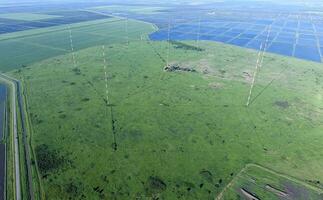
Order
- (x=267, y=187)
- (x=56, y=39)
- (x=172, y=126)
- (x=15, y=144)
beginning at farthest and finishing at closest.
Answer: (x=56, y=39), (x=172, y=126), (x=15, y=144), (x=267, y=187)

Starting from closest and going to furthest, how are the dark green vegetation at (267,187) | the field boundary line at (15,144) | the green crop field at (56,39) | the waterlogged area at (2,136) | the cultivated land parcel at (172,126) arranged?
1. the dark green vegetation at (267,187)
2. the field boundary line at (15,144)
3. the waterlogged area at (2,136)
4. the cultivated land parcel at (172,126)
5. the green crop field at (56,39)

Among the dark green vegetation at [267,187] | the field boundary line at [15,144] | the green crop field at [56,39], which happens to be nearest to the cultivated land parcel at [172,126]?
the dark green vegetation at [267,187]

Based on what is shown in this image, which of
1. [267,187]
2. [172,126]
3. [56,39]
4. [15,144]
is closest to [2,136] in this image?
[15,144]

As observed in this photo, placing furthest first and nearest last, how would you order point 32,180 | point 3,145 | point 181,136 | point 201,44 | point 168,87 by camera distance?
point 201,44 → point 168,87 → point 181,136 → point 3,145 → point 32,180

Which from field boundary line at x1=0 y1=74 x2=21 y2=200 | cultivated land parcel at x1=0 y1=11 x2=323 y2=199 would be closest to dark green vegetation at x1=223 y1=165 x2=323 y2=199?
cultivated land parcel at x1=0 y1=11 x2=323 y2=199

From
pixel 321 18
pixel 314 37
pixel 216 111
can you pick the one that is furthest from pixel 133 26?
pixel 321 18

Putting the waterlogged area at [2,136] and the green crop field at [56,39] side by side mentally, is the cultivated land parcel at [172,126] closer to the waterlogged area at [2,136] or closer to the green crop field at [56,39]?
the green crop field at [56,39]

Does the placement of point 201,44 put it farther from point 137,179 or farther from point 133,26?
point 137,179

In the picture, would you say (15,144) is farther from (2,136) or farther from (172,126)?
(172,126)
